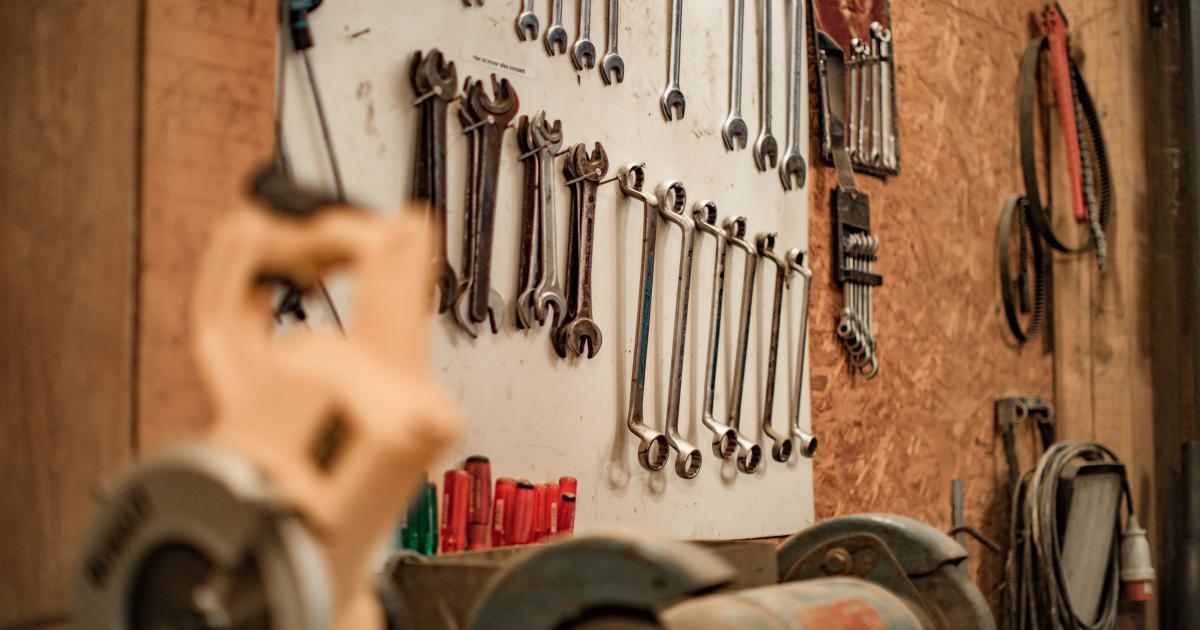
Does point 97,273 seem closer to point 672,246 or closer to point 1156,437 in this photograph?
point 672,246

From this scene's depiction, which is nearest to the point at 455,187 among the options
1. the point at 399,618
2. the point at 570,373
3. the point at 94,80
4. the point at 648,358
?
the point at 570,373

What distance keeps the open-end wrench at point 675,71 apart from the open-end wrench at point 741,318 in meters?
0.31

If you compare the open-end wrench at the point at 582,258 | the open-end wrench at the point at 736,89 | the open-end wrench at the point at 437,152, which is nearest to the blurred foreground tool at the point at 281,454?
the open-end wrench at the point at 437,152

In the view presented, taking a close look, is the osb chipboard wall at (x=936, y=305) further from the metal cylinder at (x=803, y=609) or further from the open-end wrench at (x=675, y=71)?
the metal cylinder at (x=803, y=609)

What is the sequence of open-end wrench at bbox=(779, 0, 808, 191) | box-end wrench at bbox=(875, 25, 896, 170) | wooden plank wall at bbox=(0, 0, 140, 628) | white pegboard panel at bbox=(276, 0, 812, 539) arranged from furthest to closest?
box-end wrench at bbox=(875, 25, 896, 170) → open-end wrench at bbox=(779, 0, 808, 191) → white pegboard panel at bbox=(276, 0, 812, 539) → wooden plank wall at bbox=(0, 0, 140, 628)

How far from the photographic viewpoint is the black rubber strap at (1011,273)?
3871mm

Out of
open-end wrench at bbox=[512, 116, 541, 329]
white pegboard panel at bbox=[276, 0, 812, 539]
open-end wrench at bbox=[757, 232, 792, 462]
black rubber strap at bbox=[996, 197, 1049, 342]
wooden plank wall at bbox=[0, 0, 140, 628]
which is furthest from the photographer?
black rubber strap at bbox=[996, 197, 1049, 342]

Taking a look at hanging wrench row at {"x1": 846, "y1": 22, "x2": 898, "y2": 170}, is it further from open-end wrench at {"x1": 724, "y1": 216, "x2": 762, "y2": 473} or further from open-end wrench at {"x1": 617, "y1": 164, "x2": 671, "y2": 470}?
open-end wrench at {"x1": 617, "y1": 164, "x2": 671, "y2": 470}

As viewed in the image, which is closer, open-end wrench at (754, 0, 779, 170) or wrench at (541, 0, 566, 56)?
wrench at (541, 0, 566, 56)

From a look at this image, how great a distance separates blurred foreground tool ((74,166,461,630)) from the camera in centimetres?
99

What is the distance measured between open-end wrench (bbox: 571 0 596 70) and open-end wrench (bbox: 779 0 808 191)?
0.74 meters

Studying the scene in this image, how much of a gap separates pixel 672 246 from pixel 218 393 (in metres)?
1.72

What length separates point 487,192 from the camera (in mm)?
2219

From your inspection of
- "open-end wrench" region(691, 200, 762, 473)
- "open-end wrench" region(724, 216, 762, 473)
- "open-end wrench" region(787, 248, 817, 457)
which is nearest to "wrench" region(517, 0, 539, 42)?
"open-end wrench" region(691, 200, 762, 473)
